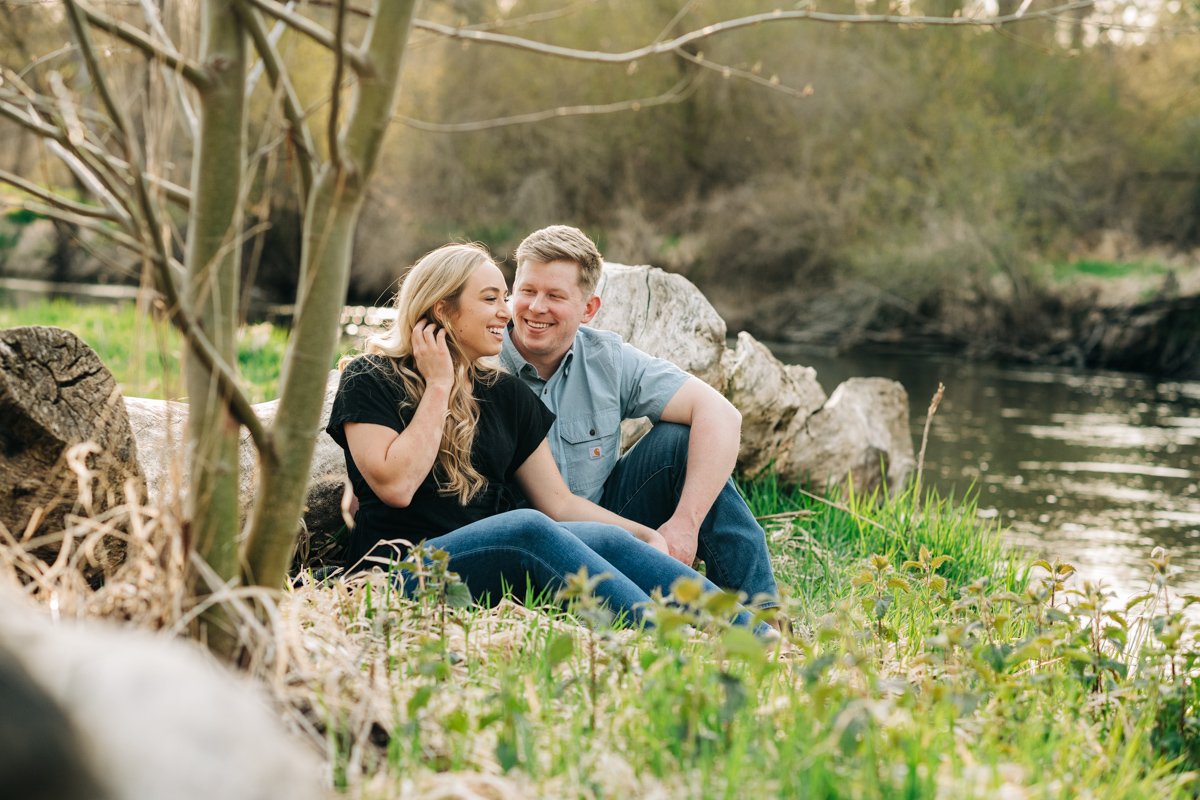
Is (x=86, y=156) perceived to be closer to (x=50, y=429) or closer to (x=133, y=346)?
(x=50, y=429)

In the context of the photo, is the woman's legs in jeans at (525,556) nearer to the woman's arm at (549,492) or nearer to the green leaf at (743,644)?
the woman's arm at (549,492)

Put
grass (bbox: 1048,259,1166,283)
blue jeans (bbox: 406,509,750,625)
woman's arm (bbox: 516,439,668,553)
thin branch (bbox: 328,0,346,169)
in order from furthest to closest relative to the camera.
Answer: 1. grass (bbox: 1048,259,1166,283)
2. woman's arm (bbox: 516,439,668,553)
3. blue jeans (bbox: 406,509,750,625)
4. thin branch (bbox: 328,0,346,169)

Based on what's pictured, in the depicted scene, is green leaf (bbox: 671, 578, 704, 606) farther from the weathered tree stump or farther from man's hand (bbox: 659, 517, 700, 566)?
man's hand (bbox: 659, 517, 700, 566)

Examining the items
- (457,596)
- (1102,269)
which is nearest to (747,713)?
(457,596)

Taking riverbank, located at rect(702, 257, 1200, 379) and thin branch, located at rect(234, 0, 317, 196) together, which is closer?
thin branch, located at rect(234, 0, 317, 196)

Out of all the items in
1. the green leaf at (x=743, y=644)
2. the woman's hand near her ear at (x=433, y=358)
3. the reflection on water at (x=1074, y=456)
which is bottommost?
the reflection on water at (x=1074, y=456)

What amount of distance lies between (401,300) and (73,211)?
5.48 ft

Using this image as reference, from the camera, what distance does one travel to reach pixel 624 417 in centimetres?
454

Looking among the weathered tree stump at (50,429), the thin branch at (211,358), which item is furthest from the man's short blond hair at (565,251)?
the thin branch at (211,358)

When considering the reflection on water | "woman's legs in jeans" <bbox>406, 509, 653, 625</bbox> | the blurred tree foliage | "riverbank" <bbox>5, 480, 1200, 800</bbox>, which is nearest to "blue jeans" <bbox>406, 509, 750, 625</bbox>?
"woman's legs in jeans" <bbox>406, 509, 653, 625</bbox>

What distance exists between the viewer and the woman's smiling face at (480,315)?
366 cm

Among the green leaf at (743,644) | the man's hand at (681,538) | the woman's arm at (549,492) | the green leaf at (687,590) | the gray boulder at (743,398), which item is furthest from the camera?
the gray boulder at (743,398)

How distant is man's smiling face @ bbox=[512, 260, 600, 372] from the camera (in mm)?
4184

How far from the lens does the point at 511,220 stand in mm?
22797
